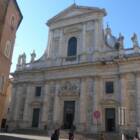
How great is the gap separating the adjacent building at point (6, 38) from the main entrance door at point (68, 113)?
9.45m

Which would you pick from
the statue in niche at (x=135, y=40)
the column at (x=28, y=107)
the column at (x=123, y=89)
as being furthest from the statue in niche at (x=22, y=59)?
the statue in niche at (x=135, y=40)

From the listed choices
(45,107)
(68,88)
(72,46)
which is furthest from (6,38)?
(72,46)

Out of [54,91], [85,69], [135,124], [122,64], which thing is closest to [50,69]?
[54,91]

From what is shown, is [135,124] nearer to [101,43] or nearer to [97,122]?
[97,122]

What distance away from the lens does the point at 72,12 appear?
92.9 ft

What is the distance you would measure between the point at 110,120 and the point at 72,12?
13.4 m

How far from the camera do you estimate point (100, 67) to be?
2406 centimetres

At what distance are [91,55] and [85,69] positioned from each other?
174cm

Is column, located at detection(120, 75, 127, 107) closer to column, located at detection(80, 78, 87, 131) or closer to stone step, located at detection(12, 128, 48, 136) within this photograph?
column, located at detection(80, 78, 87, 131)

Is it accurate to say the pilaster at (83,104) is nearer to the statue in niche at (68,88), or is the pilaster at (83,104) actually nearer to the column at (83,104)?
the column at (83,104)

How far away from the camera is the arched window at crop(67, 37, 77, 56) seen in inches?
1068

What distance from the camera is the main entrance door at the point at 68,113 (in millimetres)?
24542

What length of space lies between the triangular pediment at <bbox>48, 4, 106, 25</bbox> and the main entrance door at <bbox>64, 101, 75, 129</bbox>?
10.3 metres

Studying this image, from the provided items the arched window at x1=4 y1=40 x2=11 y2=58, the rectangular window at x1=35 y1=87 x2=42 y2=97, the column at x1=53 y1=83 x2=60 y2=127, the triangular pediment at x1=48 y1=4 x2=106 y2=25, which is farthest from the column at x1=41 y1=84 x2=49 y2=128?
the arched window at x1=4 y1=40 x2=11 y2=58
